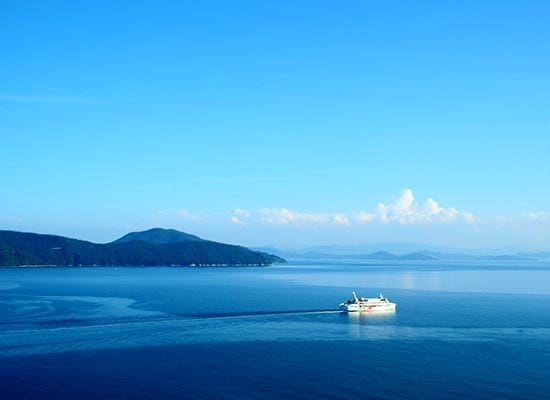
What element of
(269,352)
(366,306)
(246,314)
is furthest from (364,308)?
(269,352)

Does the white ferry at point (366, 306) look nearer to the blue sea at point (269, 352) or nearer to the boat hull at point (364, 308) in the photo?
the boat hull at point (364, 308)

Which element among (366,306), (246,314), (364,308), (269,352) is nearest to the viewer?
(269,352)

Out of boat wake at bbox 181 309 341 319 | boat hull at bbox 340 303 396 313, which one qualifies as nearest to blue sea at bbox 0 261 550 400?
boat wake at bbox 181 309 341 319

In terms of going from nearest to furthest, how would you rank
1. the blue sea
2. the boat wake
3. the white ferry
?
the blue sea
the boat wake
the white ferry

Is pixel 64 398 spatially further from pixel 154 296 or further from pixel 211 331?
pixel 154 296

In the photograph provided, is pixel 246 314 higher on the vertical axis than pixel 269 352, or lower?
higher

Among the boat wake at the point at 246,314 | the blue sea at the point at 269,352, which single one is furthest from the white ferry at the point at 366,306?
the boat wake at the point at 246,314

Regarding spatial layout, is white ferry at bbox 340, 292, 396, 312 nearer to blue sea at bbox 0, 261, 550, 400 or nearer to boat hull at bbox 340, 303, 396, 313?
boat hull at bbox 340, 303, 396, 313

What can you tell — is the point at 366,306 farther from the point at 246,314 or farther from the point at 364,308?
the point at 246,314

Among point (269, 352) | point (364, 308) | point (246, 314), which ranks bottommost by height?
point (269, 352)

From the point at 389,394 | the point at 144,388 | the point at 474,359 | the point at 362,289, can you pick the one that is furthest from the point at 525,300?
the point at 144,388

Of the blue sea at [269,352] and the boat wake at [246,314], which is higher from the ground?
the boat wake at [246,314]
